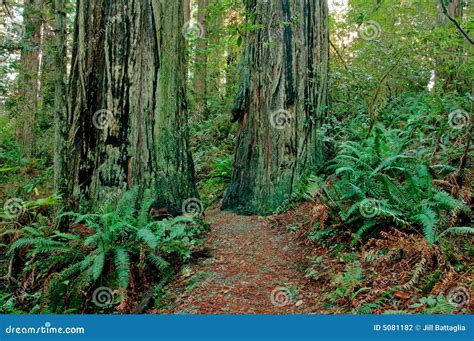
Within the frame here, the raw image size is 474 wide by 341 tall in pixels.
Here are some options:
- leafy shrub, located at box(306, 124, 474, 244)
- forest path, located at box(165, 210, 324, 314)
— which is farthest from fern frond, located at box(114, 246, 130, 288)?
leafy shrub, located at box(306, 124, 474, 244)

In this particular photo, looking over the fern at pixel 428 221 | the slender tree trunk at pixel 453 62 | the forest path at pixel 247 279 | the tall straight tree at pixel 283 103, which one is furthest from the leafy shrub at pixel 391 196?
the slender tree trunk at pixel 453 62

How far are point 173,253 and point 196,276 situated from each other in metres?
0.47

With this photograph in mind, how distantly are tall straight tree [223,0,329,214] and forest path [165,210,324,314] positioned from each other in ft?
3.31

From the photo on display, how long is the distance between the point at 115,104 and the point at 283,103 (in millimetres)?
2582

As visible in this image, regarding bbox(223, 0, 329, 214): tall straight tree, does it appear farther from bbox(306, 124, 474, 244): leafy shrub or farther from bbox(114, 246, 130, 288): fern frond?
bbox(114, 246, 130, 288): fern frond

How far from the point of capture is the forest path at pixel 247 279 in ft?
11.4

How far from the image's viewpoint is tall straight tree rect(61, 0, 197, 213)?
4906 millimetres

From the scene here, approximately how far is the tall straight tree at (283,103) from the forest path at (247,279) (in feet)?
3.31

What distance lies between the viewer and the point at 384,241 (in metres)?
3.76

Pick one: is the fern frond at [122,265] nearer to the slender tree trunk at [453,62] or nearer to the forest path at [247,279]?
the forest path at [247,279]

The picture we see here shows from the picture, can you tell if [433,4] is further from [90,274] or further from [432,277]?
[90,274]

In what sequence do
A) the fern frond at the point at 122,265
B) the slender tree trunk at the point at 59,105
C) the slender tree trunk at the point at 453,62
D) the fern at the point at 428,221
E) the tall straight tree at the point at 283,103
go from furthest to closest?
the slender tree trunk at the point at 453,62 < the tall straight tree at the point at 283,103 < the slender tree trunk at the point at 59,105 < the fern frond at the point at 122,265 < the fern at the point at 428,221

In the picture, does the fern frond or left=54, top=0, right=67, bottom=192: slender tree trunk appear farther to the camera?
left=54, top=0, right=67, bottom=192: slender tree trunk

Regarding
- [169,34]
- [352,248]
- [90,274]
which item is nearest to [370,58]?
[169,34]
